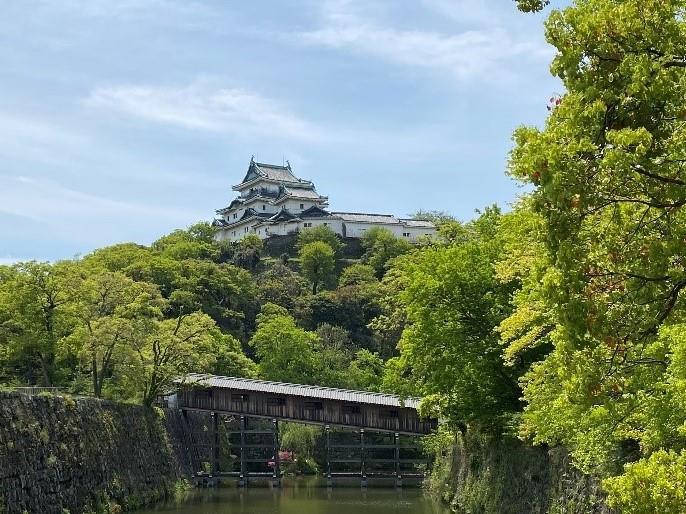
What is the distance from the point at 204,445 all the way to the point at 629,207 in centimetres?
3547

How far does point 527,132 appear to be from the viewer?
243 inches

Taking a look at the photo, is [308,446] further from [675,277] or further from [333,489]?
[675,277]

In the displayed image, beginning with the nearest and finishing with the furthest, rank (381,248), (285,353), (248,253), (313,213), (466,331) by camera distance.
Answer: (466,331) → (285,353) → (248,253) → (381,248) → (313,213)

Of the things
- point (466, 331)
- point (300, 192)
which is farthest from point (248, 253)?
A: point (466, 331)

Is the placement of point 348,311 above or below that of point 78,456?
above

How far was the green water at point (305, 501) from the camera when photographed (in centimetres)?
2389

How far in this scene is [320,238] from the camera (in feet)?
249

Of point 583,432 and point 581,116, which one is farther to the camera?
point 583,432

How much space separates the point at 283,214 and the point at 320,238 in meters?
7.72

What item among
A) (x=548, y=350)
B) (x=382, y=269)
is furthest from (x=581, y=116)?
(x=382, y=269)

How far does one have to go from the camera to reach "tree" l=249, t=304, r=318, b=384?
46.7 meters

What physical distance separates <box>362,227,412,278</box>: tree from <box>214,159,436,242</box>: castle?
4468 millimetres

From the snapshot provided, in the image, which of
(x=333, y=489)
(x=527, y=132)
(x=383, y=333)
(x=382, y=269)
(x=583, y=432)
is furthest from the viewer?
(x=382, y=269)

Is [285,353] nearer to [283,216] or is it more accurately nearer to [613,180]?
[283,216]
